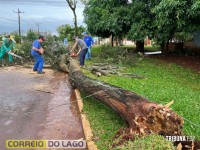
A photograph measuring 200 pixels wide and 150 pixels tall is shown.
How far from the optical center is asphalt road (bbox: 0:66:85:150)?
19.0 feet

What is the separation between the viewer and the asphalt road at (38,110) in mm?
5793

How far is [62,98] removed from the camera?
868 centimetres

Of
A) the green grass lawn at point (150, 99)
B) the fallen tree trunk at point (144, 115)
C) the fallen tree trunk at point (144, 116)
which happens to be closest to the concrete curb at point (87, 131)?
the green grass lawn at point (150, 99)

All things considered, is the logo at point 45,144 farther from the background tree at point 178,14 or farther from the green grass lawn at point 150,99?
the background tree at point 178,14

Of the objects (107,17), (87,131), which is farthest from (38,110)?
(107,17)

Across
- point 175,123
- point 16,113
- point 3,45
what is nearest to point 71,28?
point 3,45

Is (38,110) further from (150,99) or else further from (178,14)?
(178,14)

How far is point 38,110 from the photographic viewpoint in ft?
24.4

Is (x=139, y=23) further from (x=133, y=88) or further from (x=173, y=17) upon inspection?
(x=133, y=88)

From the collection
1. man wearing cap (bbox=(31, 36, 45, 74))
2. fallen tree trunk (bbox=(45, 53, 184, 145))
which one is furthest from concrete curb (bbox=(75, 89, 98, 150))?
man wearing cap (bbox=(31, 36, 45, 74))

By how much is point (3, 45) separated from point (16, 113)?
32.1 feet

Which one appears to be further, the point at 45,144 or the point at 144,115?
the point at 45,144

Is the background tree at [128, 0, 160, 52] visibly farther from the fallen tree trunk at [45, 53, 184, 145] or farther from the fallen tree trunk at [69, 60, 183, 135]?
the fallen tree trunk at [45, 53, 184, 145]

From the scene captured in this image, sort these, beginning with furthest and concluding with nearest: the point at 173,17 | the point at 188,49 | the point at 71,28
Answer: the point at 71,28
the point at 188,49
the point at 173,17
